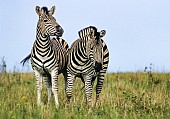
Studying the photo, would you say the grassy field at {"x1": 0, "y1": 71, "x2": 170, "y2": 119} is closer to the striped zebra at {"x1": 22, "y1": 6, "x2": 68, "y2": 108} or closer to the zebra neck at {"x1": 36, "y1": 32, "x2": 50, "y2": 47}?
the striped zebra at {"x1": 22, "y1": 6, "x2": 68, "y2": 108}

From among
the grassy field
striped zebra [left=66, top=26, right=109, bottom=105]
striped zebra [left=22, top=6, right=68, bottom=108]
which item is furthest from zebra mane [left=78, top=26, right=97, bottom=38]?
the grassy field

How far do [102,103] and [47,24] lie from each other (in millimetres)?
2139

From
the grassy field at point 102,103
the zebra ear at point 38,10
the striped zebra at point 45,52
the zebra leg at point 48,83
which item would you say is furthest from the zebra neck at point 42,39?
the grassy field at point 102,103

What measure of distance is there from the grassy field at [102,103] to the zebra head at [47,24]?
1516 mm

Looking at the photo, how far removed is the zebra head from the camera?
339 inches

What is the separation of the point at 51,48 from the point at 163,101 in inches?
113

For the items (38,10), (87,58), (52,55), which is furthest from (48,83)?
(38,10)

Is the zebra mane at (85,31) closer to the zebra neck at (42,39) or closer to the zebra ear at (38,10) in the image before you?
the zebra neck at (42,39)

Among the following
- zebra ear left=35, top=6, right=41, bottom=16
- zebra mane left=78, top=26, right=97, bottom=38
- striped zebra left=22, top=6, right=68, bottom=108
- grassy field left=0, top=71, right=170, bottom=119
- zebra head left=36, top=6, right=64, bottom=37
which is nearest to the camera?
grassy field left=0, top=71, right=170, bottom=119

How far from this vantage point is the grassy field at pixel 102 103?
657cm

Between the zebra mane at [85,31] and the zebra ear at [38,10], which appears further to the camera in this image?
the zebra mane at [85,31]

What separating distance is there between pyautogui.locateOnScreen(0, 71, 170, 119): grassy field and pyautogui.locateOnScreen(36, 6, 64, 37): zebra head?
1.52 m

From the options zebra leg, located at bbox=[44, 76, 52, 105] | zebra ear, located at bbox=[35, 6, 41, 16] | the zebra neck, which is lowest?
zebra leg, located at bbox=[44, 76, 52, 105]

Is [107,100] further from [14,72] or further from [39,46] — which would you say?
[14,72]
